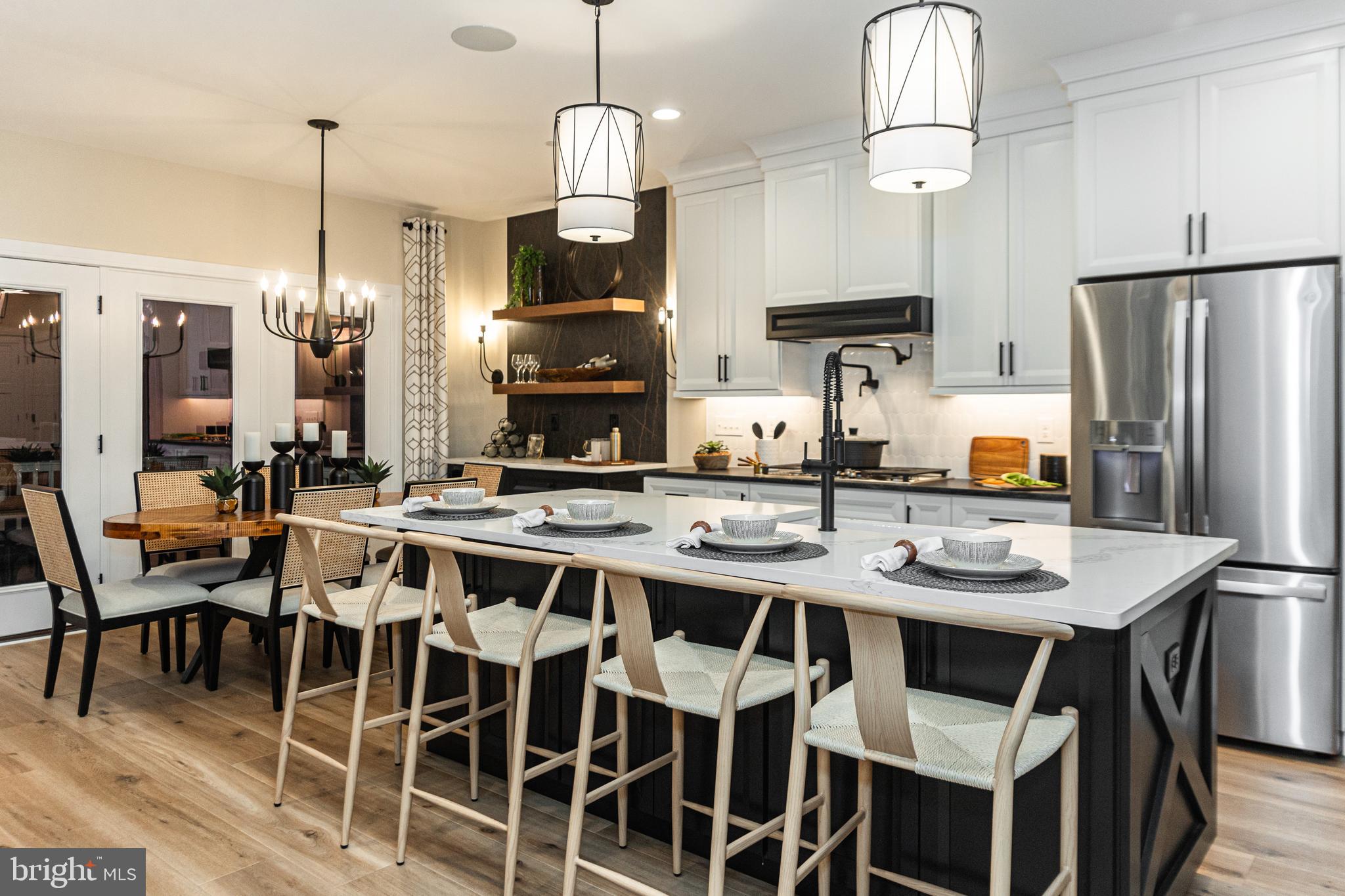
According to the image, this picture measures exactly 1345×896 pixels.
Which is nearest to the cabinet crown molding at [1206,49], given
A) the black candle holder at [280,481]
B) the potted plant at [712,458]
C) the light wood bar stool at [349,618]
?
the potted plant at [712,458]

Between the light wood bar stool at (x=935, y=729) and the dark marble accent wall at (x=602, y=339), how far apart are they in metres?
4.03

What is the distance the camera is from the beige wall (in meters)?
4.65

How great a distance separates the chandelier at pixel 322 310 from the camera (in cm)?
448

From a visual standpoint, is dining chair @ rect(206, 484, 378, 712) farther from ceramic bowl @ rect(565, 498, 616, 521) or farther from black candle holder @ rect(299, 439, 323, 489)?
ceramic bowl @ rect(565, 498, 616, 521)

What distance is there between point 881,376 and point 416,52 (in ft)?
9.19

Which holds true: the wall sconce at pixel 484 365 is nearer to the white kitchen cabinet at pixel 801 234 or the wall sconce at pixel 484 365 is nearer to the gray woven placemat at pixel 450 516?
the white kitchen cabinet at pixel 801 234

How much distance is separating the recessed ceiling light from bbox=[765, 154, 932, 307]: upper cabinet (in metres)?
1.76

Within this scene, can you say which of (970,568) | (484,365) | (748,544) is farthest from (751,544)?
(484,365)

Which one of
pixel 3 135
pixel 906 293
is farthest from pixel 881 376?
pixel 3 135

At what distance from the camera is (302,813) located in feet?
8.76

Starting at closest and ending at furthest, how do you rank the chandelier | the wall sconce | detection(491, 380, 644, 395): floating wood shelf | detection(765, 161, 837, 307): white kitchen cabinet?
the chandelier
detection(765, 161, 837, 307): white kitchen cabinet
detection(491, 380, 644, 395): floating wood shelf
the wall sconce

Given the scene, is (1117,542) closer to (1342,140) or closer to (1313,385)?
(1313,385)

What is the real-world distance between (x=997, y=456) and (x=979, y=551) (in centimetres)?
285

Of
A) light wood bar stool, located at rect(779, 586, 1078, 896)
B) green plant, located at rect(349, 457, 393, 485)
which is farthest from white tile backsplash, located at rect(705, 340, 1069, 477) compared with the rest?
light wood bar stool, located at rect(779, 586, 1078, 896)
